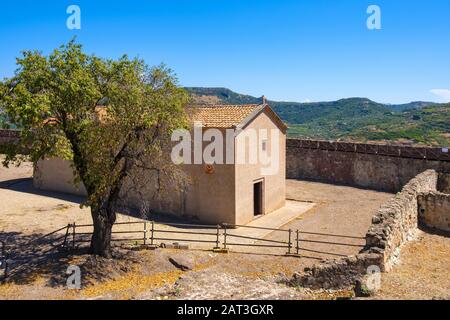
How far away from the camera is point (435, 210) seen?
1933 cm

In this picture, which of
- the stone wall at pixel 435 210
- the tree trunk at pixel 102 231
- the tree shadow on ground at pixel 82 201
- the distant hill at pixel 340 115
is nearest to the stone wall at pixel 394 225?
the stone wall at pixel 435 210

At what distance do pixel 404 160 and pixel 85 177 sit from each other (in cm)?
2389

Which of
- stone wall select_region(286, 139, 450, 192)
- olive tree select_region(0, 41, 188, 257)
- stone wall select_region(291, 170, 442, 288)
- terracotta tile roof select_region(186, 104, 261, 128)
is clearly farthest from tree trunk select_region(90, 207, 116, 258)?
stone wall select_region(286, 139, 450, 192)

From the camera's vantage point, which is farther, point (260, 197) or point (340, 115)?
point (340, 115)

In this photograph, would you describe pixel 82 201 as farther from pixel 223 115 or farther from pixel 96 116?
pixel 96 116

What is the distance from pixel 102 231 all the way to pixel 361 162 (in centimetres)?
2288

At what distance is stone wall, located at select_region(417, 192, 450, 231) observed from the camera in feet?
62.3

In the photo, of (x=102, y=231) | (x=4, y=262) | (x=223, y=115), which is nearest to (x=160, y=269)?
(x=102, y=231)

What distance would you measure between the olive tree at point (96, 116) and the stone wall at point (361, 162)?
20.5 meters

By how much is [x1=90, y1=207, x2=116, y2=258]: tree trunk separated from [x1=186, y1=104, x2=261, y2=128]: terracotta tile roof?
246 inches

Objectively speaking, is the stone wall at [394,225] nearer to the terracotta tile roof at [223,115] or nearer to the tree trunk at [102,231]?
the terracotta tile roof at [223,115]

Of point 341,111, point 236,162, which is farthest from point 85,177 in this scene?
point 341,111

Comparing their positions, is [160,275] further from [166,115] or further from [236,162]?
[236,162]

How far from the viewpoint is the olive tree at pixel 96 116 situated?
12828mm
